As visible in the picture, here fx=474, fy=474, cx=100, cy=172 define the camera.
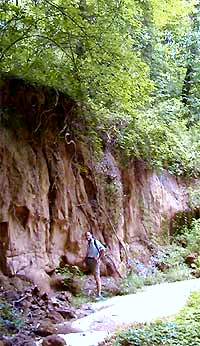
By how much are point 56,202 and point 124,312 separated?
317 centimetres

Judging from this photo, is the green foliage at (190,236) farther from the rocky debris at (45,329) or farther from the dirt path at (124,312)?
the rocky debris at (45,329)

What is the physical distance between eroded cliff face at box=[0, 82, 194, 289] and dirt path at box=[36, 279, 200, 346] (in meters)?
1.49

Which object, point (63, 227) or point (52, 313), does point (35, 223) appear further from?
point (52, 313)

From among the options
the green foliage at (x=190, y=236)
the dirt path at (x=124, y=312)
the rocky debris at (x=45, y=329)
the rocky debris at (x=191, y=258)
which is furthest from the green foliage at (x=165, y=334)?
the green foliage at (x=190, y=236)

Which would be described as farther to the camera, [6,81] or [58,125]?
[58,125]

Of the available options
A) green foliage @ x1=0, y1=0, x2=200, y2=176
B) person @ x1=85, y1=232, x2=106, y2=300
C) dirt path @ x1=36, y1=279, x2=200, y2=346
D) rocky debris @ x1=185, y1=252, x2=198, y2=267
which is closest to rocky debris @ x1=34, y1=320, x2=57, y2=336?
dirt path @ x1=36, y1=279, x2=200, y2=346

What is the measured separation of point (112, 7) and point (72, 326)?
653 cm

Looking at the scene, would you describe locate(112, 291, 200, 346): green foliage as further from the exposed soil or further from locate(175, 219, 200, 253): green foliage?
locate(175, 219, 200, 253): green foliage

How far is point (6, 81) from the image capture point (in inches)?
391

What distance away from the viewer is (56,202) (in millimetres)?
10508

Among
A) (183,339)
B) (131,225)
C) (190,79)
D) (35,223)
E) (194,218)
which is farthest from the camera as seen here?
(190,79)

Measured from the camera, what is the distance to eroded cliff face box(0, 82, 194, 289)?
30.7ft

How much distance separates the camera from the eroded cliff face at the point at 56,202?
935cm

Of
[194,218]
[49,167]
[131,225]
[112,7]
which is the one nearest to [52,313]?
[49,167]
